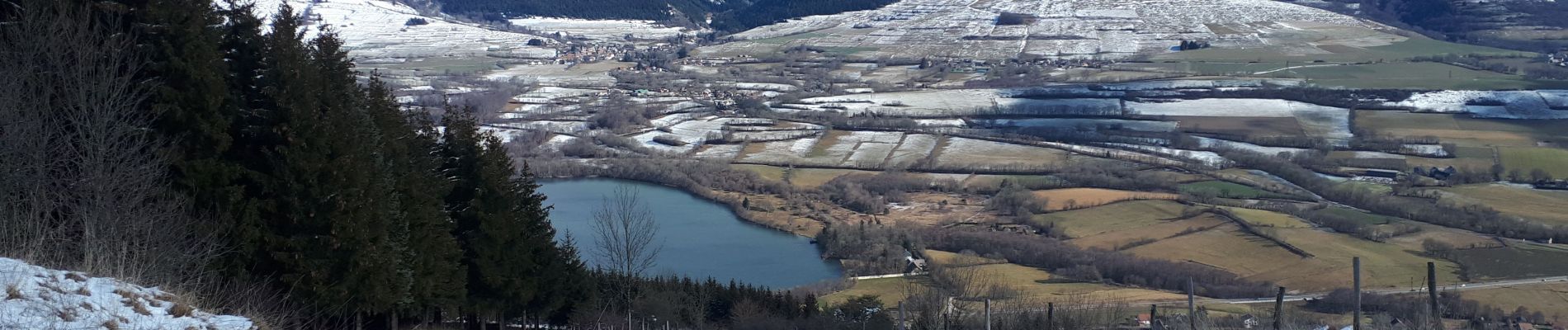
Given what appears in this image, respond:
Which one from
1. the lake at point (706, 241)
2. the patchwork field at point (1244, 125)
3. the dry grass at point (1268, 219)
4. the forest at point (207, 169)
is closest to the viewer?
the forest at point (207, 169)

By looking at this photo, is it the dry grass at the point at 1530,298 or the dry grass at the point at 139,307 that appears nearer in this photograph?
the dry grass at the point at 139,307

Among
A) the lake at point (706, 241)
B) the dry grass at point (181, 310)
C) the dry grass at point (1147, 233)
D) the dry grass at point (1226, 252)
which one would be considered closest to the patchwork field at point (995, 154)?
the lake at point (706, 241)

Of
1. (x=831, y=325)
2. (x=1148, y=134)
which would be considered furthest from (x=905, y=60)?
(x=831, y=325)

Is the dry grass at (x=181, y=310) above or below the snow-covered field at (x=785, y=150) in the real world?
above

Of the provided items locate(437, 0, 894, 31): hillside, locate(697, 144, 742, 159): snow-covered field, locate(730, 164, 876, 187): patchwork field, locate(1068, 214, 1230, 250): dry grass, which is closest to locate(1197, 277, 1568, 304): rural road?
locate(1068, 214, 1230, 250): dry grass

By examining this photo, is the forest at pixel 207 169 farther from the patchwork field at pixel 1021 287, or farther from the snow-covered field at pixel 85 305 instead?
the patchwork field at pixel 1021 287

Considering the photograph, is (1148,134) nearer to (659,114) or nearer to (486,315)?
(659,114)
